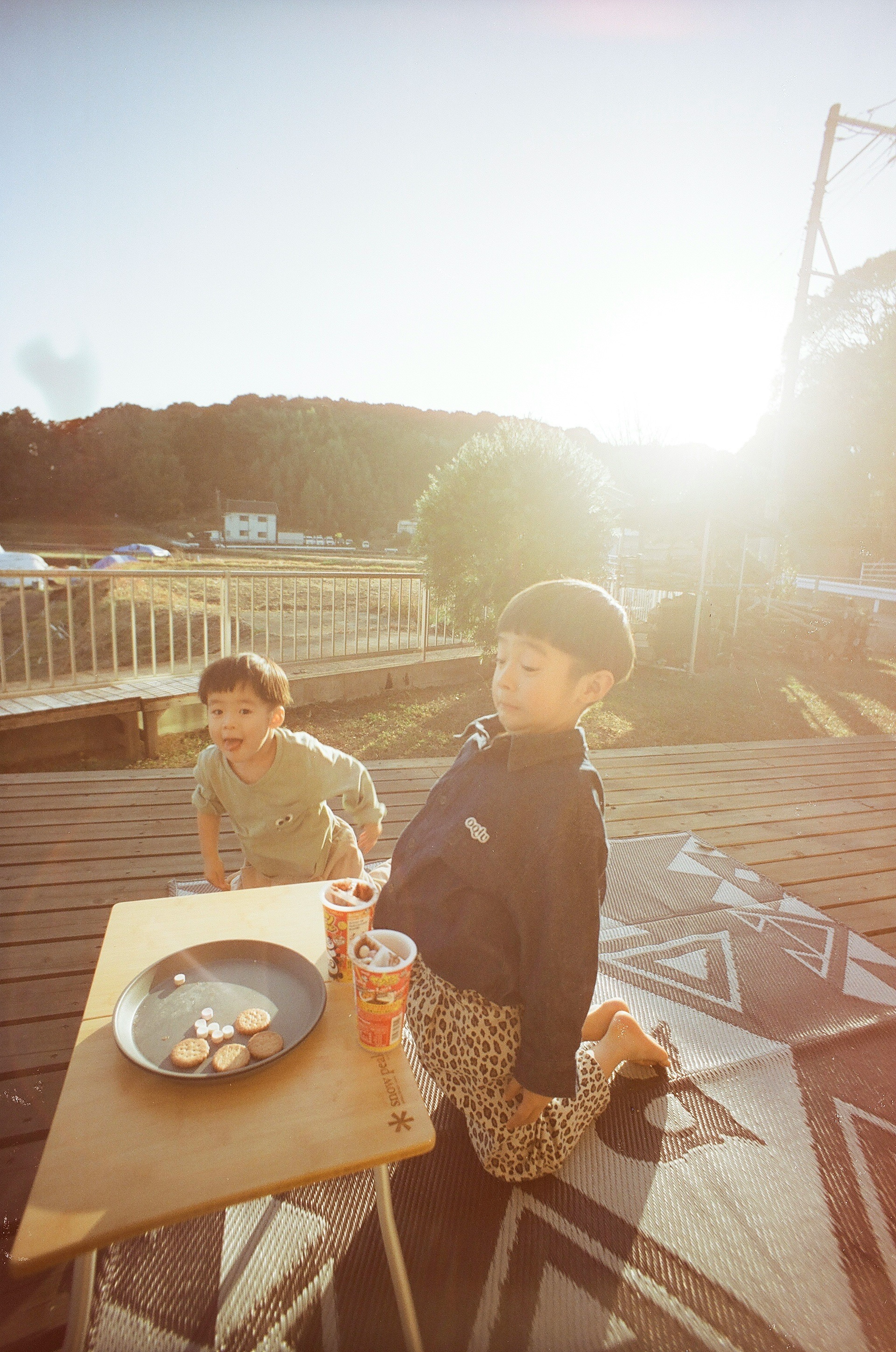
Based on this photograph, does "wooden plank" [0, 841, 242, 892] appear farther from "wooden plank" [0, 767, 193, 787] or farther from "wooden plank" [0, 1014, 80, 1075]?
"wooden plank" [0, 767, 193, 787]

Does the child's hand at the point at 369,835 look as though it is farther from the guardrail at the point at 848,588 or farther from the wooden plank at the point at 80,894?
the guardrail at the point at 848,588

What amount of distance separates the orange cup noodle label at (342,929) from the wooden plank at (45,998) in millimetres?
1332

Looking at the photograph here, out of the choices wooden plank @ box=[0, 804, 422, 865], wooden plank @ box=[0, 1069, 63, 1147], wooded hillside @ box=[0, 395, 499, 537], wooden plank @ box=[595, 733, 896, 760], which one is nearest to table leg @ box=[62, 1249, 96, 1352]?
wooden plank @ box=[0, 1069, 63, 1147]

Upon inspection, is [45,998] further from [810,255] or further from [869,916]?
[810,255]

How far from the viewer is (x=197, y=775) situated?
2.32 meters

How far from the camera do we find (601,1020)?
6.37ft

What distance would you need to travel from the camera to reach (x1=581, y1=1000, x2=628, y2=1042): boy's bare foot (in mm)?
1922

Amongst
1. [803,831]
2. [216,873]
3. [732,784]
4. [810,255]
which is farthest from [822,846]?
[810,255]

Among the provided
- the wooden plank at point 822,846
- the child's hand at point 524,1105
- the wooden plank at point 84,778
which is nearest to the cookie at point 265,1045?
the child's hand at point 524,1105

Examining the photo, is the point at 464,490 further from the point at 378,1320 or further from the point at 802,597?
the point at 802,597

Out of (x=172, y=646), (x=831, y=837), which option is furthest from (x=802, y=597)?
(x=172, y=646)

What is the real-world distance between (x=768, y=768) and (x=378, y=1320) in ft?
15.2

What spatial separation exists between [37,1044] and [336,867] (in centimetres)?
107

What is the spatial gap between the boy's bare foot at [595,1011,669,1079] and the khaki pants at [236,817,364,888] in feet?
3.29
